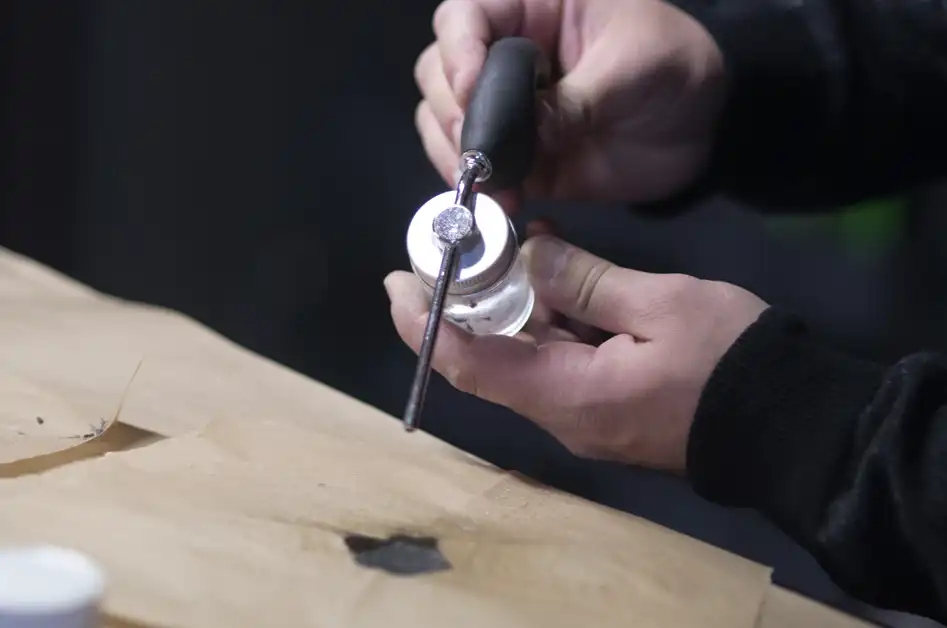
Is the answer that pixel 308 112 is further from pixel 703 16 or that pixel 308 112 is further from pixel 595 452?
pixel 595 452

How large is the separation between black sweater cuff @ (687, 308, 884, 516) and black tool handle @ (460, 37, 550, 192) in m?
0.13

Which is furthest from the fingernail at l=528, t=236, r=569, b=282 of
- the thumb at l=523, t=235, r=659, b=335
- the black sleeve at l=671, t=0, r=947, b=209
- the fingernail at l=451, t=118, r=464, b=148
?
the black sleeve at l=671, t=0, r=947, b=209

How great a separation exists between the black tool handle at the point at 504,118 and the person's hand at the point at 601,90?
0.04 m

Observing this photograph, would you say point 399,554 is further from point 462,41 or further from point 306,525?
point 462,41

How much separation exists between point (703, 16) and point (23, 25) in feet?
2.13

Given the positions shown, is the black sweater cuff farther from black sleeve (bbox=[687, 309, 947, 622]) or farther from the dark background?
the dark background

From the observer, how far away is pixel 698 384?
399 millimetres

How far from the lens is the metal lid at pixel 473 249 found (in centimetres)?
39

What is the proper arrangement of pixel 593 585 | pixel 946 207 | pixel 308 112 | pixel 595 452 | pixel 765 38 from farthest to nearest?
pixel 308 112, pixel 946 207, pixel 765 38, pixel 595 452, pixel 593 585

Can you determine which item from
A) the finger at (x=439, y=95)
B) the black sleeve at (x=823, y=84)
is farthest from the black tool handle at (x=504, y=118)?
the black sleeve at (x=823, y=84)

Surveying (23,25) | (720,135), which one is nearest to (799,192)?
(720,135)

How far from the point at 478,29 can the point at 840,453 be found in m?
0.30

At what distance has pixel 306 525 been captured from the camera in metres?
0.34

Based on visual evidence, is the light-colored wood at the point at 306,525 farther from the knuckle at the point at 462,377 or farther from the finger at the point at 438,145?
the finger at the point at 438,145
